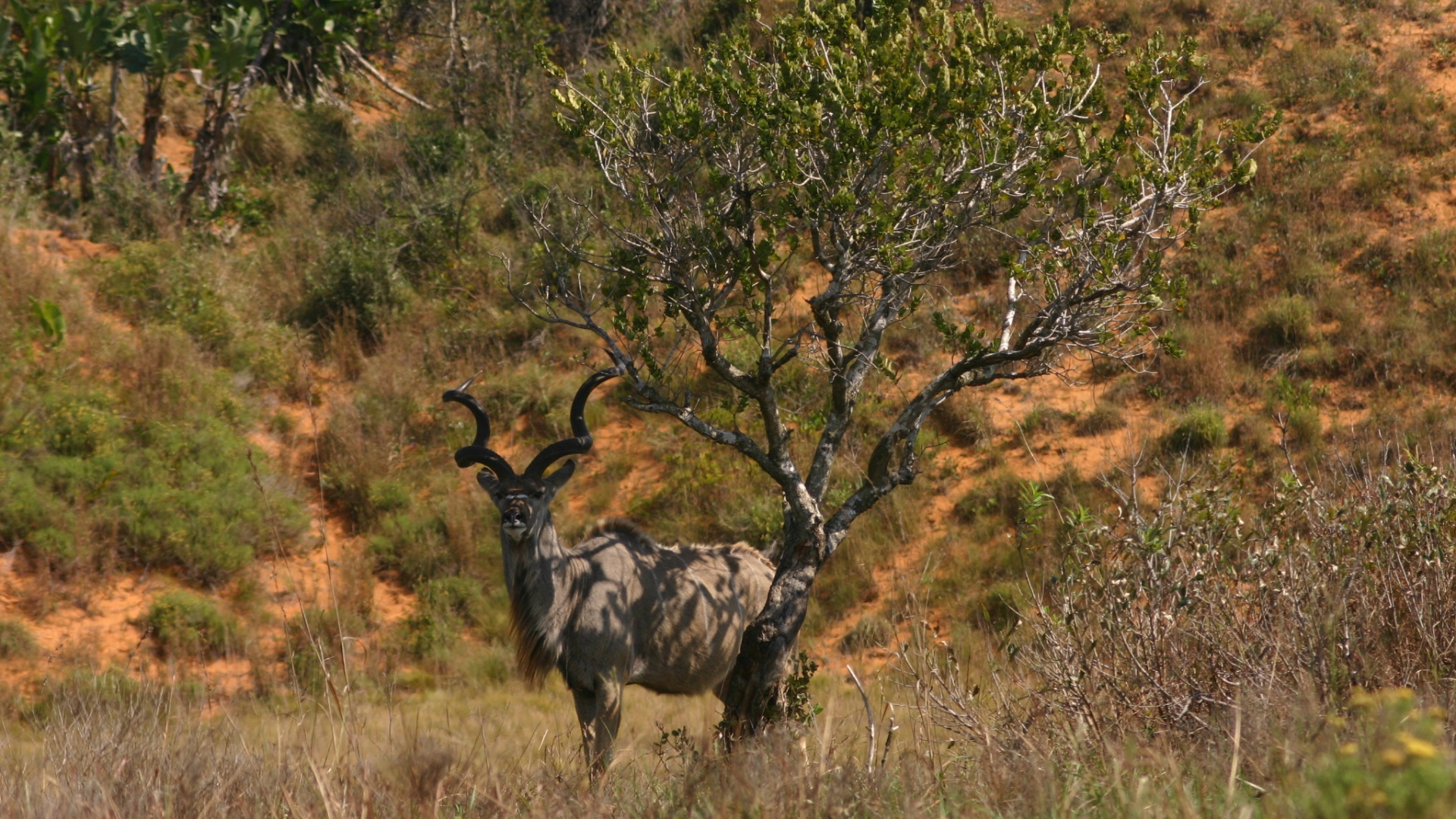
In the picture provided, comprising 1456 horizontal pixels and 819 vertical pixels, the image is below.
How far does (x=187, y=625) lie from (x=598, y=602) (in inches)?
217

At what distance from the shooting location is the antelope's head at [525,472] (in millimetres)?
7503

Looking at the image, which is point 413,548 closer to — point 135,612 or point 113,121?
point 135,612

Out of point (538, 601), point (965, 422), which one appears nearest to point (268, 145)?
point (965, 422)

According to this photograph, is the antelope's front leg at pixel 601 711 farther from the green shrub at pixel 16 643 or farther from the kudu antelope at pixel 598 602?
the green shrub at pixel 16 643

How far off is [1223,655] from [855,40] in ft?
12.0

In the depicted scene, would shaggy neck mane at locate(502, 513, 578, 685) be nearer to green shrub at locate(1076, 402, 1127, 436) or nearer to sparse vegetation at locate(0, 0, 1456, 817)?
sparse vegetation at locate(0, 0, 1456, 817)

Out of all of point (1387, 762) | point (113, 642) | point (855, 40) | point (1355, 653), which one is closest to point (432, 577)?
point (113, 642)

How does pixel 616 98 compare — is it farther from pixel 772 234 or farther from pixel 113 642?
pixel 113 642

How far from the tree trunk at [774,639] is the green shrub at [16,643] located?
23.0 feet

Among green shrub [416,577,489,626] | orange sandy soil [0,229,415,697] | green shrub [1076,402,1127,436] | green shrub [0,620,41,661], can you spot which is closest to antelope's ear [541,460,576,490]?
orange sandy soil [0,229,415,697]

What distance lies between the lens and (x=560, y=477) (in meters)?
8.02

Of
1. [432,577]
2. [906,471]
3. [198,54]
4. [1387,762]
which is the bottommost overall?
[432,577]

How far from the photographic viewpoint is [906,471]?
7125mm

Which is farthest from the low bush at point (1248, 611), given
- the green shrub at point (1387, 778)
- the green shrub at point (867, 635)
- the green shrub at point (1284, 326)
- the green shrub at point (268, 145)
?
the green shrub at point (268, 145)
